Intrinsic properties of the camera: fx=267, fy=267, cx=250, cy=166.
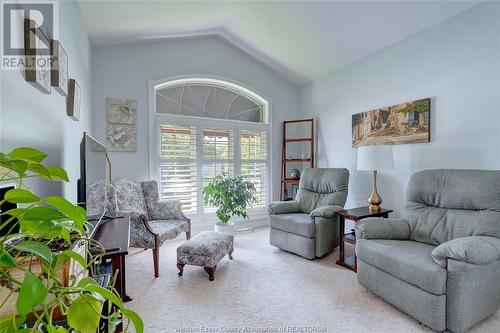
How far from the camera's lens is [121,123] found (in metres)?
3.69

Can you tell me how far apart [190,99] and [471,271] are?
12.9 feet

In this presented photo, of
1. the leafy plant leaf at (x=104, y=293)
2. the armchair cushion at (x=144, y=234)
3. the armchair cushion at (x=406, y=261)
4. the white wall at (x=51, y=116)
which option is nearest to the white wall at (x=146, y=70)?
the white wall at (x=51, y=116)

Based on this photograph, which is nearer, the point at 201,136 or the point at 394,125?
the point at 394,125

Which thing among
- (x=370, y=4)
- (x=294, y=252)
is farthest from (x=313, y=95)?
(x=294, y=252)

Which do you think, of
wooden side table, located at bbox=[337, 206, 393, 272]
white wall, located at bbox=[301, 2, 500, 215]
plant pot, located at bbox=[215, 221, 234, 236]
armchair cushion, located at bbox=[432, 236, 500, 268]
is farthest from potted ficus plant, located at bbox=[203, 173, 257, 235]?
armchair cushion, located at bbox=[432, 236, 500, 268]

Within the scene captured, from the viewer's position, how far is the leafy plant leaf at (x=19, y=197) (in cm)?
44

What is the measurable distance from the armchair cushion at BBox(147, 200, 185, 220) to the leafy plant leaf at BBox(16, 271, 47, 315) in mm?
3191

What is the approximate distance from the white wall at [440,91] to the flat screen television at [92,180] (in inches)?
129

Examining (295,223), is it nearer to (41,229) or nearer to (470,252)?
(470,252)

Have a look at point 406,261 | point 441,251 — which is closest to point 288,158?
point 406,261

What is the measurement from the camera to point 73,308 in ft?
1.46

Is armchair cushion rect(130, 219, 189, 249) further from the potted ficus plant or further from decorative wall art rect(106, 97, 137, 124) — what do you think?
decorative wall art rect(106, 97, 137, 124)

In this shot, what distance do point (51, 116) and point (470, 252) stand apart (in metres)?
2.76

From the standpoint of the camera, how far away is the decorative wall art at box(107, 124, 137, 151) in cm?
362
